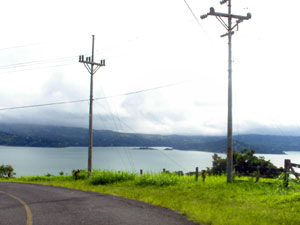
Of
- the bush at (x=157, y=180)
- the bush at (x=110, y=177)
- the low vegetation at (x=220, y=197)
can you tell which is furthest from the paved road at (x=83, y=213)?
the bush at (x=110, y=177)

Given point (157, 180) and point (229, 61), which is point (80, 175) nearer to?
point (157, 180)

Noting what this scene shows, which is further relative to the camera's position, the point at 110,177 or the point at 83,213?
the point at 110,177

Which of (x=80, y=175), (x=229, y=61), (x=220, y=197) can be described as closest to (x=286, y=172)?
(x=220, y=197)

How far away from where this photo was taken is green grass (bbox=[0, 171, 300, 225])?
8.70 m

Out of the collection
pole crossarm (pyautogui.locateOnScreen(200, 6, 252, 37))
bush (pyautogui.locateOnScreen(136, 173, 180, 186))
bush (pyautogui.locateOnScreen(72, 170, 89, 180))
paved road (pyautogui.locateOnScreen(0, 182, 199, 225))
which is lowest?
bush (pyautogui.locateOnScreen(72, 170, 89, 180))

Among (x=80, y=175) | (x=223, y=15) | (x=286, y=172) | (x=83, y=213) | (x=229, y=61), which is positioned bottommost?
(x=80, y=175)

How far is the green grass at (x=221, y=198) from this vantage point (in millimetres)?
8695

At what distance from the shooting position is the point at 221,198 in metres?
13.1

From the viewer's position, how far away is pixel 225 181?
17.8 meters

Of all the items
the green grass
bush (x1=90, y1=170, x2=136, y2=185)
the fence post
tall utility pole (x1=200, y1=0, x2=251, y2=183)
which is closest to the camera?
the green grass

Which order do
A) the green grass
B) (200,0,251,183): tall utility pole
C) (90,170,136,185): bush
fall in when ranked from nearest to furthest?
the green grass < (200,0,251,183): tall utility pole < (90,170,136,185): bush

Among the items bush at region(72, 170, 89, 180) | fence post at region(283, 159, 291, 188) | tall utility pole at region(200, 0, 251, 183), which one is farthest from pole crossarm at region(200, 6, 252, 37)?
bush at region(72, 170, 89, 180)

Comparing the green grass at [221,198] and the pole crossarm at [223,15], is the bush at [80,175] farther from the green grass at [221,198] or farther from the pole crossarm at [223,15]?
the pole crossarm at [223,15]

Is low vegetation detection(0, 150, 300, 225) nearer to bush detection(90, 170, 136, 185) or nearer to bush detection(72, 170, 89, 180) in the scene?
bush detection(90, 170, 136, 185)
